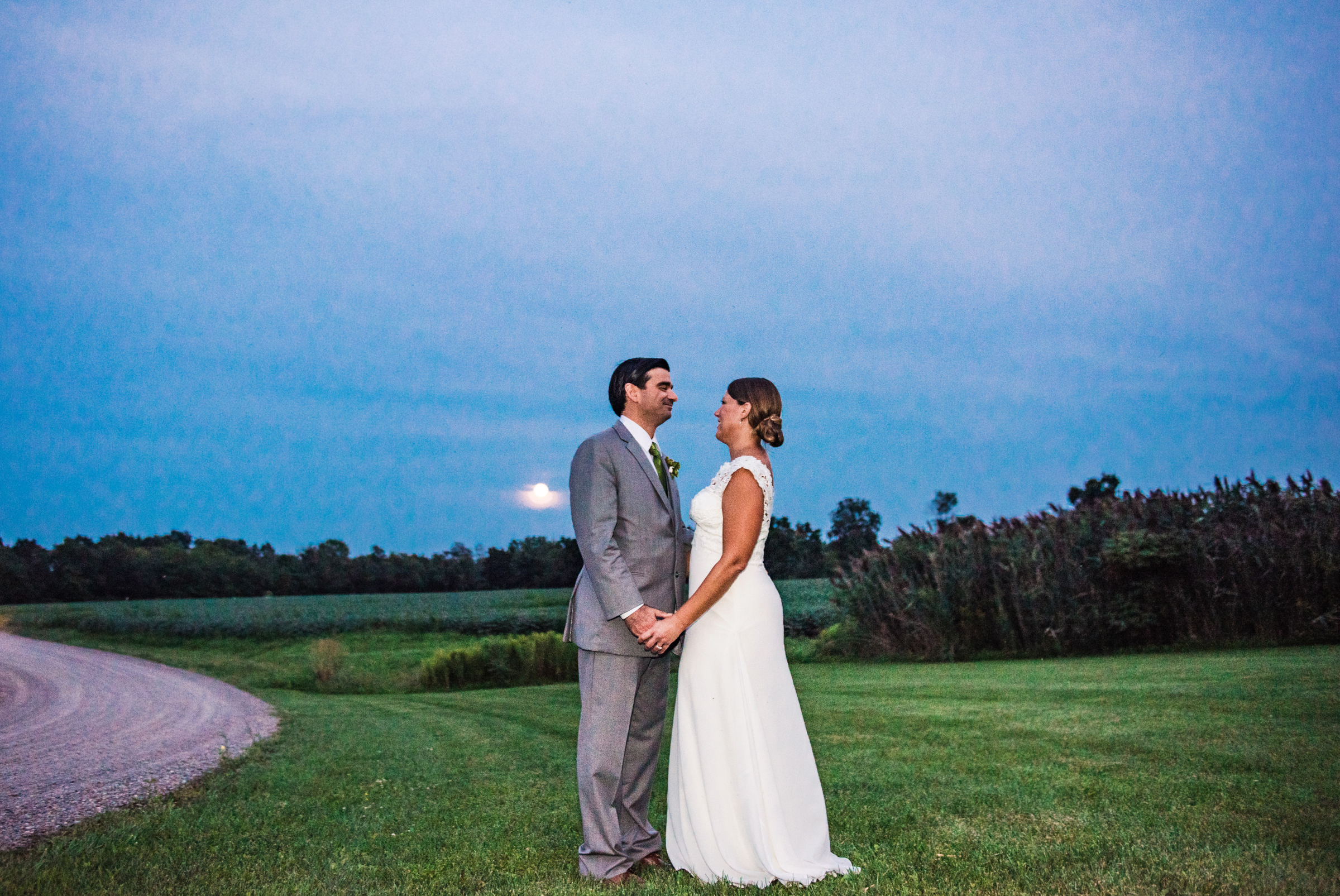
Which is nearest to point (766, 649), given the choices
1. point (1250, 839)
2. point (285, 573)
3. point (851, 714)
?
point (1250, 839)

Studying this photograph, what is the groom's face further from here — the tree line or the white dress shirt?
the tree line

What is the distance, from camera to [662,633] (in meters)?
4.29

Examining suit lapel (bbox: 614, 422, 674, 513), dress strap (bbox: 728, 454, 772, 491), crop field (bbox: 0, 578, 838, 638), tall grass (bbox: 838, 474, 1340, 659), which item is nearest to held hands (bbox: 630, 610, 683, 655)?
suit lapel (bbox: 614, 422, 674, 513)

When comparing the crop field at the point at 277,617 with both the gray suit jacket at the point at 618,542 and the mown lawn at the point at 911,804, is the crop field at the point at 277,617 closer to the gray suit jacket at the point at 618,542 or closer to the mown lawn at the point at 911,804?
the mown lawn at the point at 911,804

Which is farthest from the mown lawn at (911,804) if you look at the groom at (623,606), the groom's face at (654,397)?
the groom's face at (654,397)

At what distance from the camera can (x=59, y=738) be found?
33.6ft

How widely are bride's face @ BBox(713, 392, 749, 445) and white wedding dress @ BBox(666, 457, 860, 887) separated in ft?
0.44

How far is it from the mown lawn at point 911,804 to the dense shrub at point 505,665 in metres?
7.76

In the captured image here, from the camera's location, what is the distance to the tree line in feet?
90.2

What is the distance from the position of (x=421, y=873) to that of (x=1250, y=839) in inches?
162

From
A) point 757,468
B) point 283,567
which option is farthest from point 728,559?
point 283,567

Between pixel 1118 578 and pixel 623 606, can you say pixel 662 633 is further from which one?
pixel 1118 578

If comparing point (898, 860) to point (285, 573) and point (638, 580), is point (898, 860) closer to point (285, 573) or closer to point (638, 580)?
point (638, 580)

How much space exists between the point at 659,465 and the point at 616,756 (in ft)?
4.45
